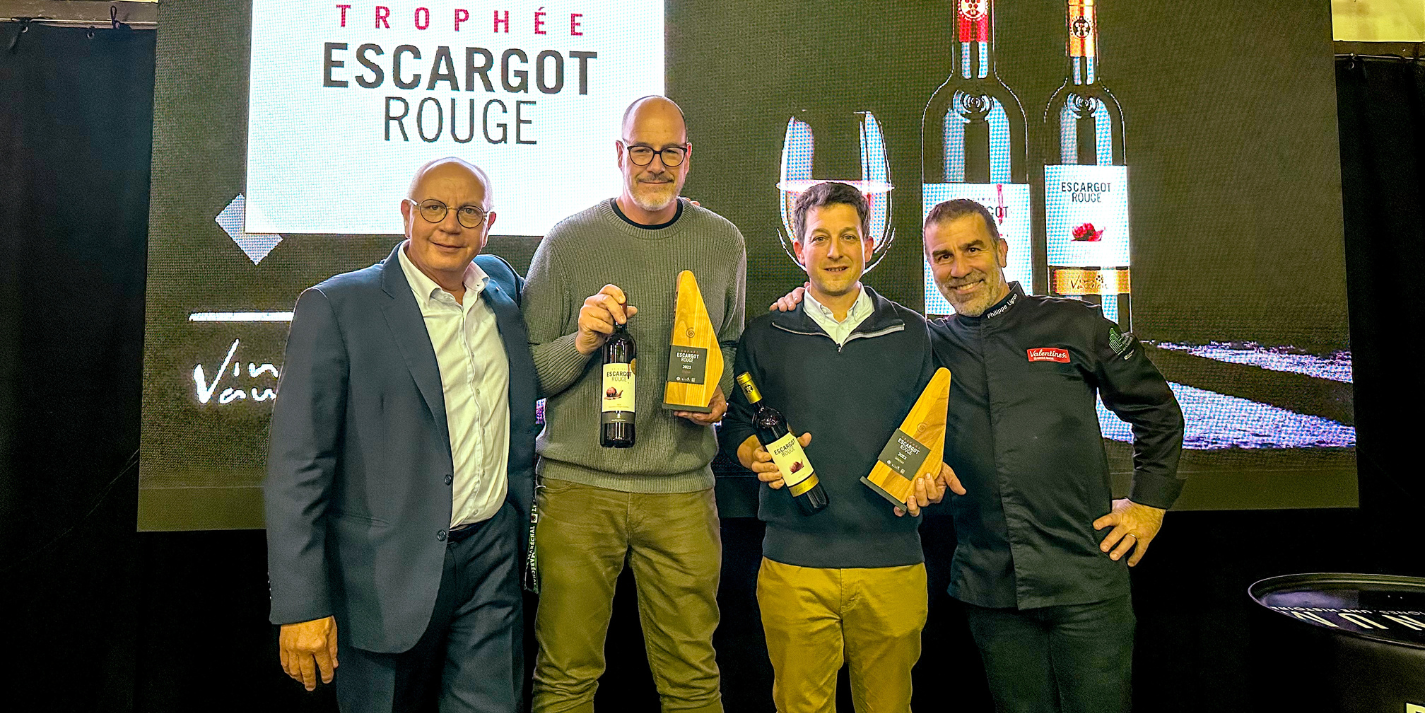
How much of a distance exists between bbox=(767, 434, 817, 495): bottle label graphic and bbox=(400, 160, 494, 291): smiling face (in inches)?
35.7

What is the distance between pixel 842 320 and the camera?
2254mm

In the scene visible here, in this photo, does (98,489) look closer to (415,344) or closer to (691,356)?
(415,344)

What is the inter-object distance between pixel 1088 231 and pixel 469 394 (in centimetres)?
219

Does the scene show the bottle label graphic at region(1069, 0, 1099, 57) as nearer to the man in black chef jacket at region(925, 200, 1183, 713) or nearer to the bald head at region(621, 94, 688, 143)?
the man in black chef jacket at region(925, 200, 1183, 713)

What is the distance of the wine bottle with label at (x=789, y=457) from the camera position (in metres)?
2.08

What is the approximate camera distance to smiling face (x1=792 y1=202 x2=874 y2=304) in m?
2.19

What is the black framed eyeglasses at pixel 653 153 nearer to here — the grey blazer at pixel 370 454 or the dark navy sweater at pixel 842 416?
the dark navy sweater at pixel 842 416

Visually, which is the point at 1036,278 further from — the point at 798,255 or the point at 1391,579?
the point at 1391,579

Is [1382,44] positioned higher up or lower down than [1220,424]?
higher up

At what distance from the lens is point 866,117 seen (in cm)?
278

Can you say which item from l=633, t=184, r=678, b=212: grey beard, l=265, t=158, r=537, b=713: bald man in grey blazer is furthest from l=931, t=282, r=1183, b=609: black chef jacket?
l=265, t=158, r=537, b=713: bald man in grey blazer

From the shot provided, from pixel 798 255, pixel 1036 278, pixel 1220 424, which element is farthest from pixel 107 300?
pixel 1220 424

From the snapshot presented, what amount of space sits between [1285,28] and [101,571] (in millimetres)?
4693

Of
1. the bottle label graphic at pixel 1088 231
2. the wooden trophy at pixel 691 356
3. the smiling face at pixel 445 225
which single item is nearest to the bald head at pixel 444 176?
the smiling face at pixel 445 225
